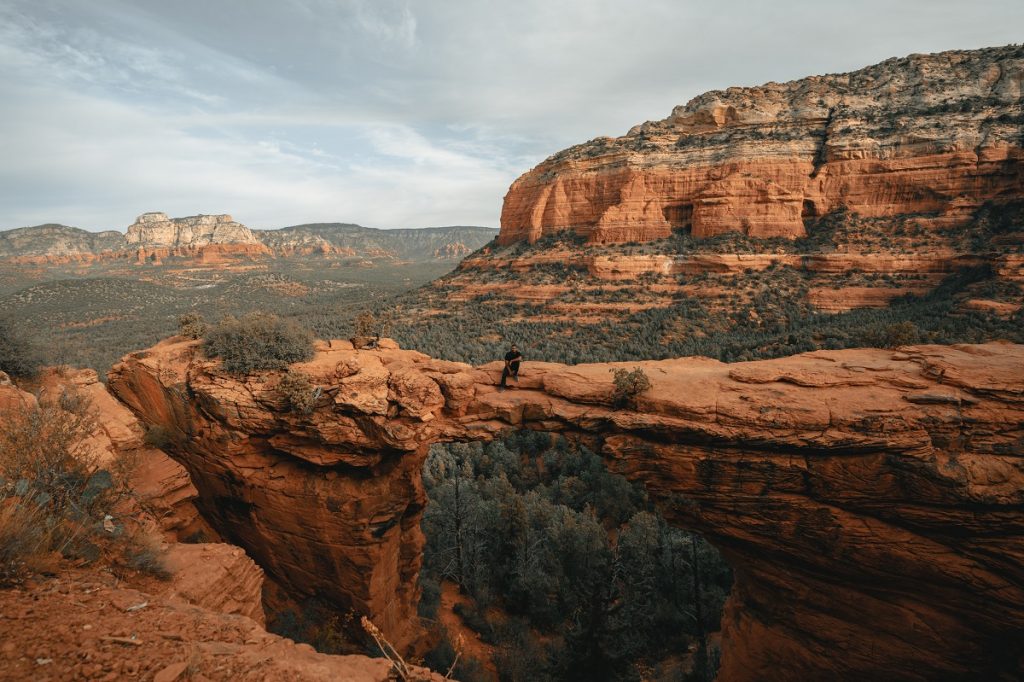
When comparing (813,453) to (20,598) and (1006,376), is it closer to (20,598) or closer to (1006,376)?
(1006,376)

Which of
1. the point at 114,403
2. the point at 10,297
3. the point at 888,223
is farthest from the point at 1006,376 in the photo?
the point at 10,297

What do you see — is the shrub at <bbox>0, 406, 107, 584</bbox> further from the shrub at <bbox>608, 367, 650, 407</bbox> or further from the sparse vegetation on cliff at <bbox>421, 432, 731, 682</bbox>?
the shrub at <bbox>608, 367, 650, 407</bbox>

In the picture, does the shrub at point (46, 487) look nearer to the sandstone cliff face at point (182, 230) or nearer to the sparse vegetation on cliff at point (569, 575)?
the sparse vegetation on cliff at point (569, 575)

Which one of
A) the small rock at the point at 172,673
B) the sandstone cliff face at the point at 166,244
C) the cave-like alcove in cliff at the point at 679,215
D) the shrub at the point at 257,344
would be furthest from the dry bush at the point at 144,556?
the sandstone cliff face at the point at 166,244

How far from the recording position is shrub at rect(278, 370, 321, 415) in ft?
29.5

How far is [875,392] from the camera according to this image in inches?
315

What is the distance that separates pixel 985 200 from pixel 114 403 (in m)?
59.9

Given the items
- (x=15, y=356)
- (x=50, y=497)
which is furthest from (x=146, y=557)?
(x=15, y=356)

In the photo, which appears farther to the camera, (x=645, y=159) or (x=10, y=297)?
(x=10, y=297)

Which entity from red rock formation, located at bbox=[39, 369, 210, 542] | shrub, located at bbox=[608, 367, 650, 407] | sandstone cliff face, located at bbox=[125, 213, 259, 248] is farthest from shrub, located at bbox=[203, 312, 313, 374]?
sandstone cliff face, located at bbox=[125, 213, 259, 248]

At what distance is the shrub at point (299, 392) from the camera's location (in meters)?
9.00

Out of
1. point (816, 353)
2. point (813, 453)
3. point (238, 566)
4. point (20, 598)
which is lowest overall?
point (238, 566)

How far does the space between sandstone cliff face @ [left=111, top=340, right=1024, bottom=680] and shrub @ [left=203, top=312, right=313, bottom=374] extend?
0.38 m

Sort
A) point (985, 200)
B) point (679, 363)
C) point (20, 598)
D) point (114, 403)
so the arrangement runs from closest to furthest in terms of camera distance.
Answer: point (20, 598) < point (114, 403) < point (679, 363) < point (985, 200)
